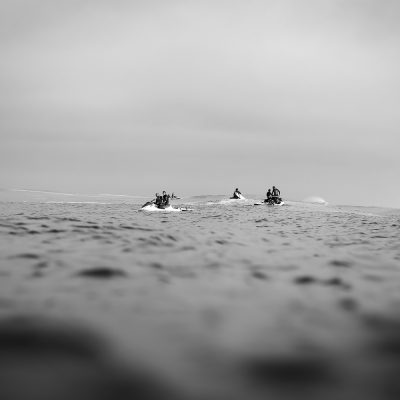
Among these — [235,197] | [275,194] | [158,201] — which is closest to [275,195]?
[275,194]

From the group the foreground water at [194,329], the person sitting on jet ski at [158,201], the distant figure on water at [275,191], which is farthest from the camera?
the distant figure on water at [275,191]

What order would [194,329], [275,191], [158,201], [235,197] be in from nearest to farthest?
1. [194,329]
2. [158,201]
3. [275,191]
4. [235,197]

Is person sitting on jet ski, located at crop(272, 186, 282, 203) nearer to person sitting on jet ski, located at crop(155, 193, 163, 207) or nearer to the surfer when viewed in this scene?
the surfer

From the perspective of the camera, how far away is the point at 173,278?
532cm

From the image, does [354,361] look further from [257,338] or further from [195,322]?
[195,322]

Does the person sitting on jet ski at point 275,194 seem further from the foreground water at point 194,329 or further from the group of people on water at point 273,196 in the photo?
the foreground water at point 194,329

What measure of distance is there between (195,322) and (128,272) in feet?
8.31

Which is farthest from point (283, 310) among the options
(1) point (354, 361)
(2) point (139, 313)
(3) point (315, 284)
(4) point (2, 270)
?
(4) point (2, 270)

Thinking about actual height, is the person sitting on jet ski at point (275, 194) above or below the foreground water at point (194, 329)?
above

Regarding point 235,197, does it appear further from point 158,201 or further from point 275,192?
point 158,201

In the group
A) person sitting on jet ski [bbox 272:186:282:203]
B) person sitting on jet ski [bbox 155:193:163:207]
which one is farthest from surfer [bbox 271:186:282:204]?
person sitting on jet ski [bbox 155:193:163:207]

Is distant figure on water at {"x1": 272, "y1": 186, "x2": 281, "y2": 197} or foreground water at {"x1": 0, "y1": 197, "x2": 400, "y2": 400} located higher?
distant figure on water at {"x1": 272, "y1": 186, "x2": 281, "y2": 197}

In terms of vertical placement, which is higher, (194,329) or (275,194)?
(275,194)

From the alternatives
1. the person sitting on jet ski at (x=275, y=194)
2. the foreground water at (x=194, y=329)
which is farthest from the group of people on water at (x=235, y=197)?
the foreground water at (x=194, y=329)
